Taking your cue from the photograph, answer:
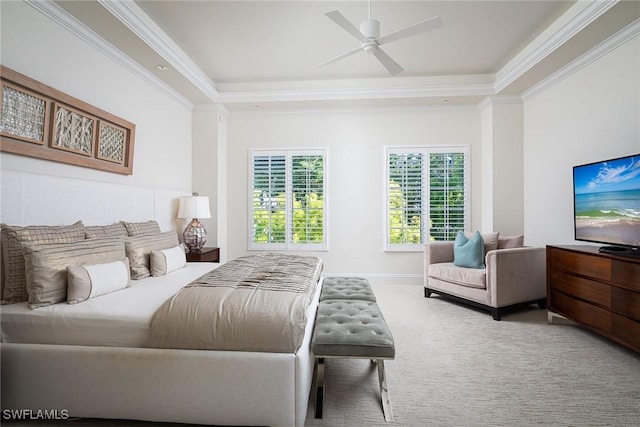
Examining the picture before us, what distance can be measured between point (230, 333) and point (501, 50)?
13.7ft

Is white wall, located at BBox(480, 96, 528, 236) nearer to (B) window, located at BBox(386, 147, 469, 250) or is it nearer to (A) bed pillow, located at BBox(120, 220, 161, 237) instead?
(B) window, located at BBox(386, 147, 469, 250)

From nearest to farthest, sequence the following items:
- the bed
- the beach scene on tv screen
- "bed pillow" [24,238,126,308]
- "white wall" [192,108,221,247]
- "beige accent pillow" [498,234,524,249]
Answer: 1. the bed
2. "bed pillow" [24,238,126,308]
3. the beach scene on tv screen
4. "beige accent pillow" [498,234,524,249]
5. "white wall" [192,108,221,247]

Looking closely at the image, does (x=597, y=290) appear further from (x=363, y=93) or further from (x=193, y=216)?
(x=193, y=216)

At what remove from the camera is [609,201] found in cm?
257

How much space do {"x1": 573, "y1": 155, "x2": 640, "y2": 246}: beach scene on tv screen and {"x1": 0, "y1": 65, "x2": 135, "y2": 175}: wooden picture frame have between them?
4.48 metres

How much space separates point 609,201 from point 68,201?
14.6ft

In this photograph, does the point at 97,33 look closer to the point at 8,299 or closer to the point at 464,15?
the point at 8,299

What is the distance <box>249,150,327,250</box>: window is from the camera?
4750 mm

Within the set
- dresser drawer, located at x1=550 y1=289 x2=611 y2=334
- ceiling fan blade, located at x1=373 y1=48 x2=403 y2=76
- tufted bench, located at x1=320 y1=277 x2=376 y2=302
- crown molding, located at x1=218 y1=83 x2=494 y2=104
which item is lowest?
dresser drawer, located at x1=550 y1=289 x2=611 y2=334

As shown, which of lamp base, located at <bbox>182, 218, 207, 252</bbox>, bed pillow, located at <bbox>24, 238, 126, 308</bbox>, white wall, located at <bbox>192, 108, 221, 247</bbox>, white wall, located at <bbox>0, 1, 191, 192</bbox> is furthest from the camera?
white wall, located at <bbox>192, 108, 221, 247</bbox>

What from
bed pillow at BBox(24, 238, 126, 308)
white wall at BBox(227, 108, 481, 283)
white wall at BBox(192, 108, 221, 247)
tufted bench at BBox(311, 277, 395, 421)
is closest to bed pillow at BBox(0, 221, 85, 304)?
bed pillow at BBox(24, 238, 126, 308)

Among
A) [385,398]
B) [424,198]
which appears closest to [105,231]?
[385,398]

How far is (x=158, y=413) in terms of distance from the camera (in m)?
1.54

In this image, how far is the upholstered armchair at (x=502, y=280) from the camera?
320cm
